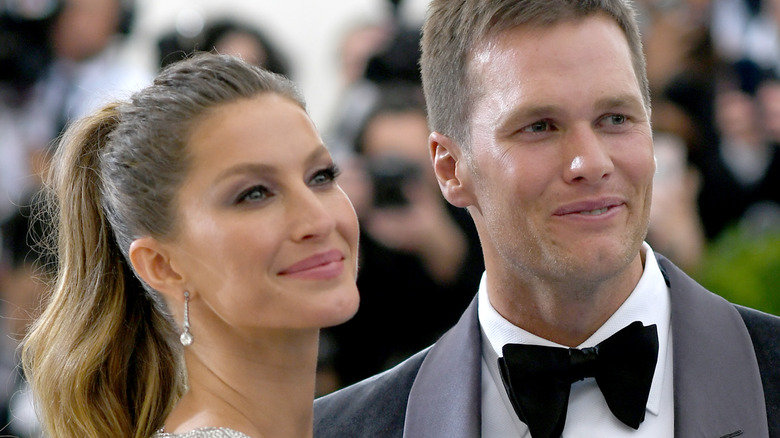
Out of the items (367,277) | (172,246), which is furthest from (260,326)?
(367,277)

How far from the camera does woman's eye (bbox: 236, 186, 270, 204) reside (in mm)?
2518

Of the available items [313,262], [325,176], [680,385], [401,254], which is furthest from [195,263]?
[401,254]

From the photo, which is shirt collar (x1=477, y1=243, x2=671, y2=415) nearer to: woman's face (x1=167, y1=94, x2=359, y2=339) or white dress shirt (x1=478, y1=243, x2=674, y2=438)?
white dress shirt (x1=478, y1=243, x2=674, y2=438)

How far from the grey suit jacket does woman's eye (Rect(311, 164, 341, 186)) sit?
0.49 metres

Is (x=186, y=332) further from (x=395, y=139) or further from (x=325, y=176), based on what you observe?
(x=395, y=139)

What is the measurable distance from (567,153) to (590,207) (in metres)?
0.13

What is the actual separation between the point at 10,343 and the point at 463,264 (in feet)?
7.61

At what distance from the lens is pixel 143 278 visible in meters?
2.64

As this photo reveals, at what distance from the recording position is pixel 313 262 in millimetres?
2531

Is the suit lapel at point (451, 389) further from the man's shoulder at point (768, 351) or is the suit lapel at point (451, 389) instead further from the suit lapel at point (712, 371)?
the man's shoulder at point (768, 351)

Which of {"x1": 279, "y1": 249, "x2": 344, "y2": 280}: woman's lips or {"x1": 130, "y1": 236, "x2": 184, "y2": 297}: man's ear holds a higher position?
{"x1": 130, "y1": 236, "x2": 184, "y2": 297}: man's ear

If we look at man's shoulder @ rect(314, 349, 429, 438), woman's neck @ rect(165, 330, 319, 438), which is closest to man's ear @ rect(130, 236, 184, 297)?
woman's neck @ rect(165, 330, 319, 438)

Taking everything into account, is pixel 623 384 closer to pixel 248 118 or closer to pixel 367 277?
pixel 248 118

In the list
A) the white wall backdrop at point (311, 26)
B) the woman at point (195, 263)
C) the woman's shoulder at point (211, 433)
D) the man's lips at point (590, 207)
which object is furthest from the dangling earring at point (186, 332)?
the white wall backdrop at point (311, 26)
